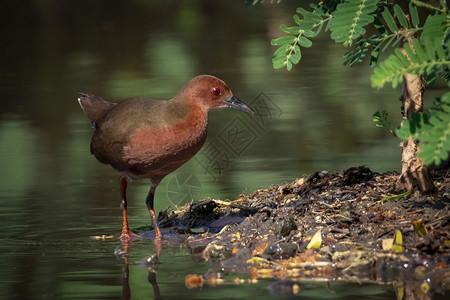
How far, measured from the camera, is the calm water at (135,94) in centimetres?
679

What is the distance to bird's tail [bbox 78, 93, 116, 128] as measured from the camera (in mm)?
8836

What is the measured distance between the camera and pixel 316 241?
21.9 feet

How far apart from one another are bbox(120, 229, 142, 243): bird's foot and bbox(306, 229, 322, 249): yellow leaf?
1681 millimetres

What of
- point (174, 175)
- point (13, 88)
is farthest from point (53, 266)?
point (13, 88)

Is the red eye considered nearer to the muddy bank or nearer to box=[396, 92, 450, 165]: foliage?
the muddy bank

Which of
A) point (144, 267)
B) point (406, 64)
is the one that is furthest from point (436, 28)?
point (144, 267)

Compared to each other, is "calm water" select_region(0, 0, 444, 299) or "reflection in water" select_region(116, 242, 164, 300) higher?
"calm water" select_region(0, 0, 444, 299)

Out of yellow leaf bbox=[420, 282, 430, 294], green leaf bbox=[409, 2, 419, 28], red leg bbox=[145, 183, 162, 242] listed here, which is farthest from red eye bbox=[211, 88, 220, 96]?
yellow leaf bbox=[420, 282, 430, 294]

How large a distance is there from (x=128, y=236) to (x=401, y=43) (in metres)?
2.59

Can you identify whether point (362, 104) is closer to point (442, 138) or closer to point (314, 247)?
point (314, 247)

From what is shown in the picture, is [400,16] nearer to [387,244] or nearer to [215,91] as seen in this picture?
[387,244]

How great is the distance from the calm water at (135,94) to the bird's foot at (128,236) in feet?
0.66

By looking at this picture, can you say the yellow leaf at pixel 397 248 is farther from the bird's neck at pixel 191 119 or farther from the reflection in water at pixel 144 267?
the bird's neck at pixel 191 119

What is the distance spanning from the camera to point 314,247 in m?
6.64
